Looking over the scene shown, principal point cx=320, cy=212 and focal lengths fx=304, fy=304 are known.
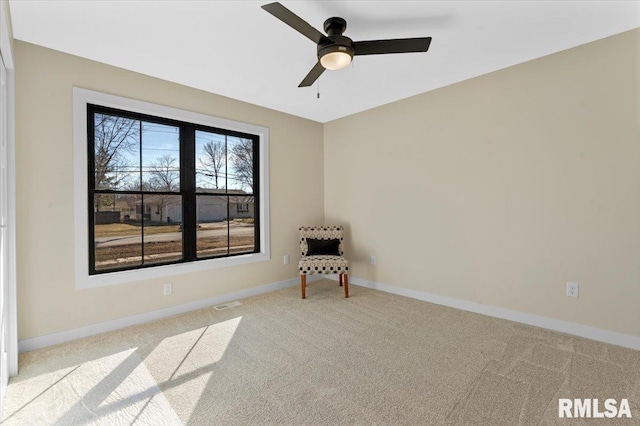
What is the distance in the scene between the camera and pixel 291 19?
1812mm

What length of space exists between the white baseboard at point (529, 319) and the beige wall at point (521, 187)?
57 millimetres

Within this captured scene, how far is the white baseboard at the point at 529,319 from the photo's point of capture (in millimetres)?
2508

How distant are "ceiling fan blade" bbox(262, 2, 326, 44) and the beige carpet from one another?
7.53ft

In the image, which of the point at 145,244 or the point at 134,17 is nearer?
the point at 134,17

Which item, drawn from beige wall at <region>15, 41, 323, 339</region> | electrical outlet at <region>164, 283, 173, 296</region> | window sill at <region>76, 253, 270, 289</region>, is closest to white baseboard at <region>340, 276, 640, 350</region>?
window sill at <region>76, 253, 270, 289</region>

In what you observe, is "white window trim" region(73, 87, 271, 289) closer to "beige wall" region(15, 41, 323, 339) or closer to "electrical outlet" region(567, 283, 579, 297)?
"beige wall" region(15, 41, 323, 339)

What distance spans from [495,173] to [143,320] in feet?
12.8

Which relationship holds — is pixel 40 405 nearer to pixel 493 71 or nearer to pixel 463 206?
pixel 463 206

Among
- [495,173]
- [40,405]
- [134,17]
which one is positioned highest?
A: [134,17]

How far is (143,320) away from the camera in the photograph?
309cm

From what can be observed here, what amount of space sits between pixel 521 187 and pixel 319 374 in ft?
8.42

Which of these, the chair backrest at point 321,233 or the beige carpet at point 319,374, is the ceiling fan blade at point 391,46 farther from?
the chair backrest at point 321,233

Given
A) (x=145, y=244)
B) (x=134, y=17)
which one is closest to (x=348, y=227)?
(x=145, y=244)
